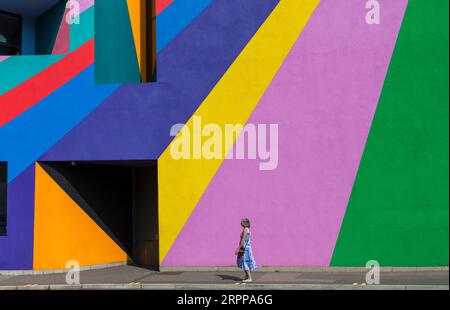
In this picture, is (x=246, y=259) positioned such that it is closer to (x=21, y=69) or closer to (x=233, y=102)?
(x=233, y=102)

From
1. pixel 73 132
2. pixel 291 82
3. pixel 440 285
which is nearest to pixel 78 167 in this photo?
pixel 73 132

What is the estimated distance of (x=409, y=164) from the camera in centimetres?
1603

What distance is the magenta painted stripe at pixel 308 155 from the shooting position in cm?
1630

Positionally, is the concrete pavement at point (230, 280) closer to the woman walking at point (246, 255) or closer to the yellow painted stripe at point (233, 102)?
the woman walking at point (246, 255)

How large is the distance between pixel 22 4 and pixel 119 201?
750cm

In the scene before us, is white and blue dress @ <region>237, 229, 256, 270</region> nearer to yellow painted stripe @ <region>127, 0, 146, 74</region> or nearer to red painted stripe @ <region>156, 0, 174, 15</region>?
yellow painted stripe @ <region>127, 0, 146, 74</region>

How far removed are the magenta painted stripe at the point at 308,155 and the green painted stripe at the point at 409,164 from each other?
0.36 metres

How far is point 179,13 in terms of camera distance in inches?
677

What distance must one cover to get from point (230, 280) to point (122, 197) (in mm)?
6163

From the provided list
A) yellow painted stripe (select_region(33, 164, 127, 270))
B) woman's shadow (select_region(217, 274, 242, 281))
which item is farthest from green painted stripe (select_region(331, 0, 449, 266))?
yellow painted stripe (select_region(33, 164, 127, 270))

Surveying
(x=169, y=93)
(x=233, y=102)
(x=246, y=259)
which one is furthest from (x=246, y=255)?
(x=169, y=93)

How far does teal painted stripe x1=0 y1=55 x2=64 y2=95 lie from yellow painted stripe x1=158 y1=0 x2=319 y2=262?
4599mm

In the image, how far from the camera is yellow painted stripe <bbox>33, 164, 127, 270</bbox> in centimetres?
1712

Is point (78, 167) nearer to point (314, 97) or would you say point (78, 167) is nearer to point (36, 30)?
point (36, 30)
